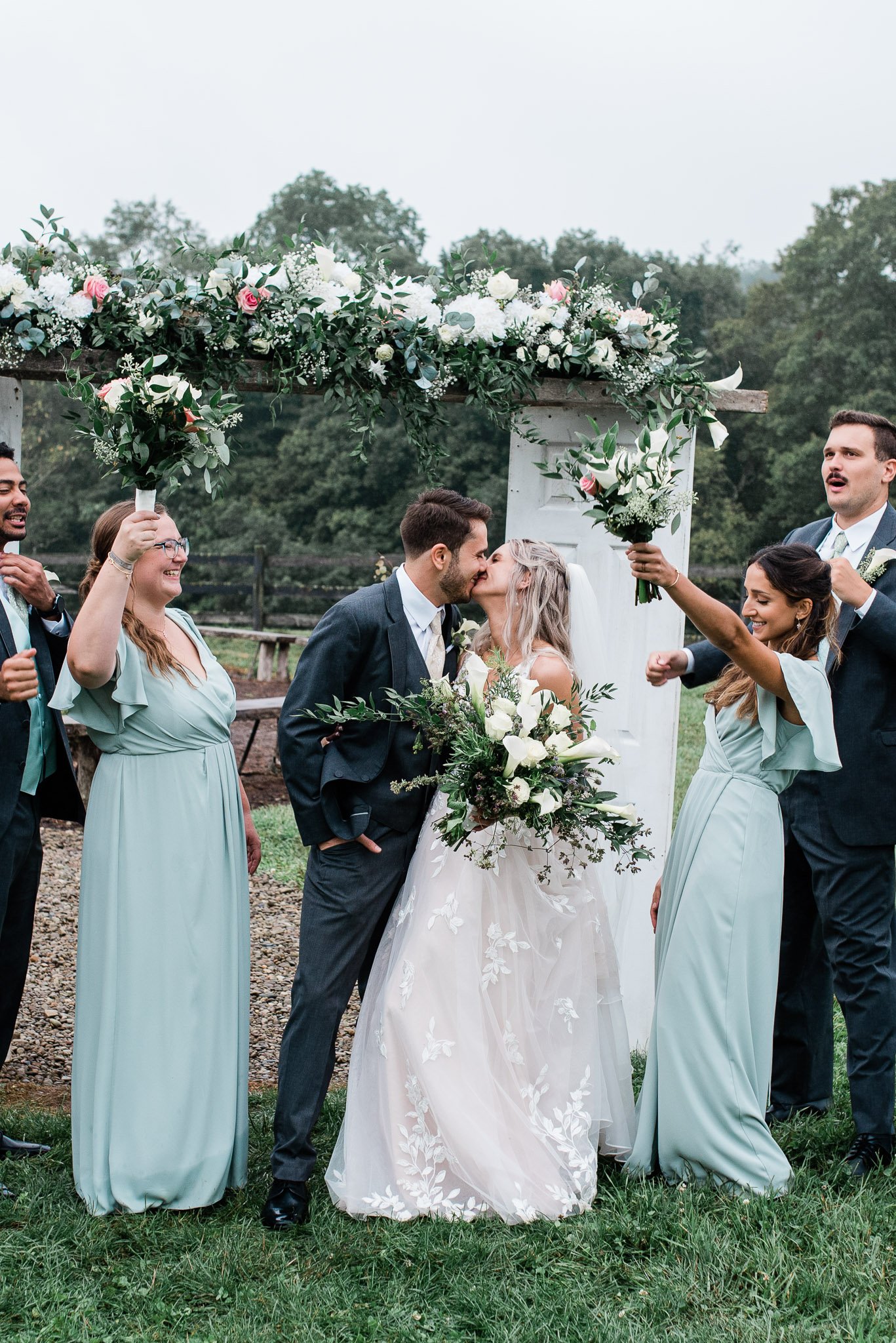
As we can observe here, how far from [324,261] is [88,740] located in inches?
228

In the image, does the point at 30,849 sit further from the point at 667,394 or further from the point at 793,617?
the point at 667,394

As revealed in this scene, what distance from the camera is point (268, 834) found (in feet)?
29.5

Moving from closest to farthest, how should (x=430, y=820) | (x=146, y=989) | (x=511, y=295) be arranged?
(x=146, y=989) → (x=430, y=820) → (x=511, y=295)

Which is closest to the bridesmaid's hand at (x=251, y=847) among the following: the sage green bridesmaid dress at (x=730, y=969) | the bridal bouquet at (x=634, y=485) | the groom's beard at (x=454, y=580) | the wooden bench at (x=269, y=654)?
the groom's beard at (x=454, y=580)

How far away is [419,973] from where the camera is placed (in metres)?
3.62

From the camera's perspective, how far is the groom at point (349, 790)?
3590mm

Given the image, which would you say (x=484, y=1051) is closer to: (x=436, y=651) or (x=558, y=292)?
(x=436, y=651)

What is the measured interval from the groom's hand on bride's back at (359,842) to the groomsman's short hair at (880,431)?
89.5 inches

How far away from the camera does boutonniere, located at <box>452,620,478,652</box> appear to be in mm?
4000

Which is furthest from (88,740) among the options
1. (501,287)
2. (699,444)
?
(699,444)

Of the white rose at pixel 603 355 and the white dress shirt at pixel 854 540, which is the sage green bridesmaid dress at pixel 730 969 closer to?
the white dress shirt at pixel 854 540

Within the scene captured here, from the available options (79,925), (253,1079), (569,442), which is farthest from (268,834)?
(79,925)

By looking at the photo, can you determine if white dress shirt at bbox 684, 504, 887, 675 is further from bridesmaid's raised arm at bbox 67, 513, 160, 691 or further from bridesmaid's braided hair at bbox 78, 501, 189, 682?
bridesmaid's raised arm at bbox 67, 513, 160, 691

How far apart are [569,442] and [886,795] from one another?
6.72 ft
